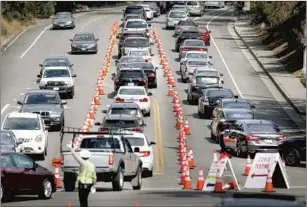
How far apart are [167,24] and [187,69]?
28.6m

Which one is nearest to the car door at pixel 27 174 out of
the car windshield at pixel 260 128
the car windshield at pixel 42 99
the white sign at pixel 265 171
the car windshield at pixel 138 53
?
the white sign at pixel 265 171

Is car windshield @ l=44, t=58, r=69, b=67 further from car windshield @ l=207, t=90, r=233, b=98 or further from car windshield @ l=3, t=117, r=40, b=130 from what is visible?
car windshield @ l=3, t=117, r=40, b=130

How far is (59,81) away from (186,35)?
21903 mm

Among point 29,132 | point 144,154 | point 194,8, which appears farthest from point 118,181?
point 194,8

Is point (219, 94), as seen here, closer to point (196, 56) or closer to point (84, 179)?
point (196, 56)

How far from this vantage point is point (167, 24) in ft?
A: 285

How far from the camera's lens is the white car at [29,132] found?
1432 inches

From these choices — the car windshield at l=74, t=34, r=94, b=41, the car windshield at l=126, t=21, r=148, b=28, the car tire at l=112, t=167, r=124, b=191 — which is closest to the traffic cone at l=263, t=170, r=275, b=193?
the car tire at l=112, t=167, r=124, b=191

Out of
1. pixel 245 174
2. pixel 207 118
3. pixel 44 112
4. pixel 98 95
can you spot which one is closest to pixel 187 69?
pixel 98 95

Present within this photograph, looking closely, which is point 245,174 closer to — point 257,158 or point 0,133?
point 257,158

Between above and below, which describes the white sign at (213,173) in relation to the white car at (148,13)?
above

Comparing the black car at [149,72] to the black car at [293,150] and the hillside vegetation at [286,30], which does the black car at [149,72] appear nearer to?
the hillside vegetation at [286,30]

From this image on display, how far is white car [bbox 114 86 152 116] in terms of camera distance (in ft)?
158

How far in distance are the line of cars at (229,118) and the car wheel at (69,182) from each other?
34.7ft
